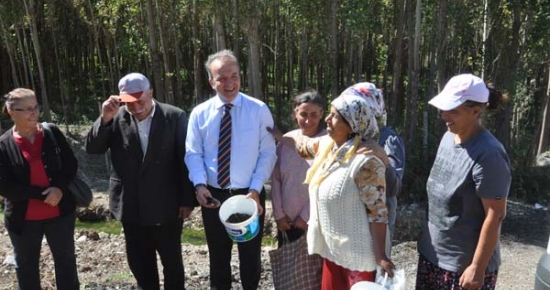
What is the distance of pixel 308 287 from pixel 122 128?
1.49 meters

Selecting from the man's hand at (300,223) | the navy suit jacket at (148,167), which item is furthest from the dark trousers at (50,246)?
the man's hand at (300,223)

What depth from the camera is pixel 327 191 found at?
96.2 inches

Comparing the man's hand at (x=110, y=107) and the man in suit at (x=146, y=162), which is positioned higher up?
the man's hand at (x=110, y=107)

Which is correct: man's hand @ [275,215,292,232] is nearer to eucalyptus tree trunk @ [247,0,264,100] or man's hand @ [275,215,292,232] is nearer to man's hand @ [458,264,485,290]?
man's hand @ [458,264,485,290]

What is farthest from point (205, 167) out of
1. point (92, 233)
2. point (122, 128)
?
point (92, 233)

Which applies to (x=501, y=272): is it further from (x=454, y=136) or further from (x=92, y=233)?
(x=92, y=233)

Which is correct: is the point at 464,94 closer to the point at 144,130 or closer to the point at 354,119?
the point at 354,119

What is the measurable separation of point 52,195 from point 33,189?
118 mm

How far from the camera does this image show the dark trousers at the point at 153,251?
3434mm

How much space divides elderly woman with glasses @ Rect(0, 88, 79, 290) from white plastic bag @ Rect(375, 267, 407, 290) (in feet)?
6.65

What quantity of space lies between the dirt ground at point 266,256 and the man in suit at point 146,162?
117 centimetres

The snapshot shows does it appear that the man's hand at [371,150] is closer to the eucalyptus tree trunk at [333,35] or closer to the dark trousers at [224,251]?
the dark trousers at [224,251]

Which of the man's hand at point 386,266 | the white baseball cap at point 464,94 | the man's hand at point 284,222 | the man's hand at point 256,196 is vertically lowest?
the man's hand at point 284,222

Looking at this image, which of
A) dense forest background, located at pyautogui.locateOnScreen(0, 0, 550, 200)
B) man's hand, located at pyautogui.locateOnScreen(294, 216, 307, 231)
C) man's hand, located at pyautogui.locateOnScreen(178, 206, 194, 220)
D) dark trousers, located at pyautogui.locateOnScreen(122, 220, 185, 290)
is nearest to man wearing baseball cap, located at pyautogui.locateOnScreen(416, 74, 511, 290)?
man's hand, located at pyautogui.locateOnScreen(294, 216, 307, 231)
